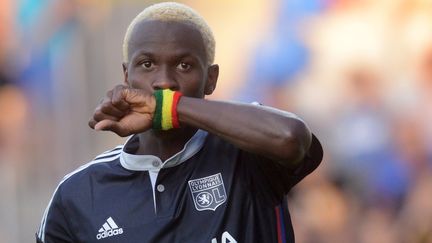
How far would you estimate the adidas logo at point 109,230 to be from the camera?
376 cm

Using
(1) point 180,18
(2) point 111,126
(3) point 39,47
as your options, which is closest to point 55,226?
(2) point 111,126

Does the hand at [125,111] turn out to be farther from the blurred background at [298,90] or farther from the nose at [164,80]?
the blurred background at [298,90]

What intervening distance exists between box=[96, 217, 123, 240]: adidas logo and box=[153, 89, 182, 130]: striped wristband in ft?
1.43

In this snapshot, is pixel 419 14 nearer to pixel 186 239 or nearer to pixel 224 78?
pixel 224 78

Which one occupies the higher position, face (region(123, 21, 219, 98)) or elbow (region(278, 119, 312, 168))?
face (region(123, 21, 219, 98))

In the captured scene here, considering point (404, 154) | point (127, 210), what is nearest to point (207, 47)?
point (127, 210)

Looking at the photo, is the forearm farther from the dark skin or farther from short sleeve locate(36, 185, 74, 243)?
short sleeve locate(36, 185, 74, 243)

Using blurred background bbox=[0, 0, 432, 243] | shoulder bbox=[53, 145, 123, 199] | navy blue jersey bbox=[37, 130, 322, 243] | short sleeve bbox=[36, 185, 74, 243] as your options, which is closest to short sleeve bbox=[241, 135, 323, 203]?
navy blue jersey bbox=[37, 130, 322, 243]

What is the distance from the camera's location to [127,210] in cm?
379

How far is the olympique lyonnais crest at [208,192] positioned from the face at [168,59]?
0.31 metres

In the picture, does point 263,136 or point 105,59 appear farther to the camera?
point 105,59

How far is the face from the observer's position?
12.2 feet

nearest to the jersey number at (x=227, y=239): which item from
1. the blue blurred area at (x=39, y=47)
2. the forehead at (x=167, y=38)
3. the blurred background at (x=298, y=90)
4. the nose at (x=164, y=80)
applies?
the nose at (x=164, y=80)

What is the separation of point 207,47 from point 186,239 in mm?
724
